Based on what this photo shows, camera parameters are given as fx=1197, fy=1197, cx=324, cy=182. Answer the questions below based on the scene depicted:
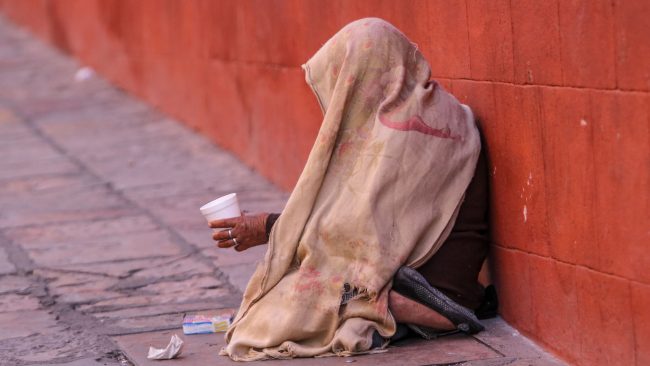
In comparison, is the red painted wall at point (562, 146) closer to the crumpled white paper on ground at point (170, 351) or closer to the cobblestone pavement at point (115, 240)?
the cobblestone pavement at point (115, 240)

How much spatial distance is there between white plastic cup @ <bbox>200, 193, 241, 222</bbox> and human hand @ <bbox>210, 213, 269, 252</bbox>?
0.7 inches

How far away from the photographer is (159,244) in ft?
19.6

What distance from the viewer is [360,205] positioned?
13.3ft

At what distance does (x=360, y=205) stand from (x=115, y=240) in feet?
7.69

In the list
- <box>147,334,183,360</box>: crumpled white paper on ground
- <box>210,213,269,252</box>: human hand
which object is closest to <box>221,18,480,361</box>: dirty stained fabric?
<box>210,213,269,252</box>: human hand

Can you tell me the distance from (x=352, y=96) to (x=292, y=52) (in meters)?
2.55

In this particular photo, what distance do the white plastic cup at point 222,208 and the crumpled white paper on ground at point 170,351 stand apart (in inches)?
17.3

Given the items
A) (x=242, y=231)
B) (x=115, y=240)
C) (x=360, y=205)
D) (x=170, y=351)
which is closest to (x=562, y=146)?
(x=360, y=205)

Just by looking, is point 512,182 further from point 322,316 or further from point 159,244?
point 159,244

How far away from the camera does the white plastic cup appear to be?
404 cm

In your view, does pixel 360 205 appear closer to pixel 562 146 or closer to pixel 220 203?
pixel 220 203

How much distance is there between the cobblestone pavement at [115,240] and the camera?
429 cm

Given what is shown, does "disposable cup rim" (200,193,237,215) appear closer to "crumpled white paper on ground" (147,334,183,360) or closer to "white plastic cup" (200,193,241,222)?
"white plastic cup" (200,193,241,222)

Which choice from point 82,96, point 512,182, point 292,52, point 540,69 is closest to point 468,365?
point 512,182
